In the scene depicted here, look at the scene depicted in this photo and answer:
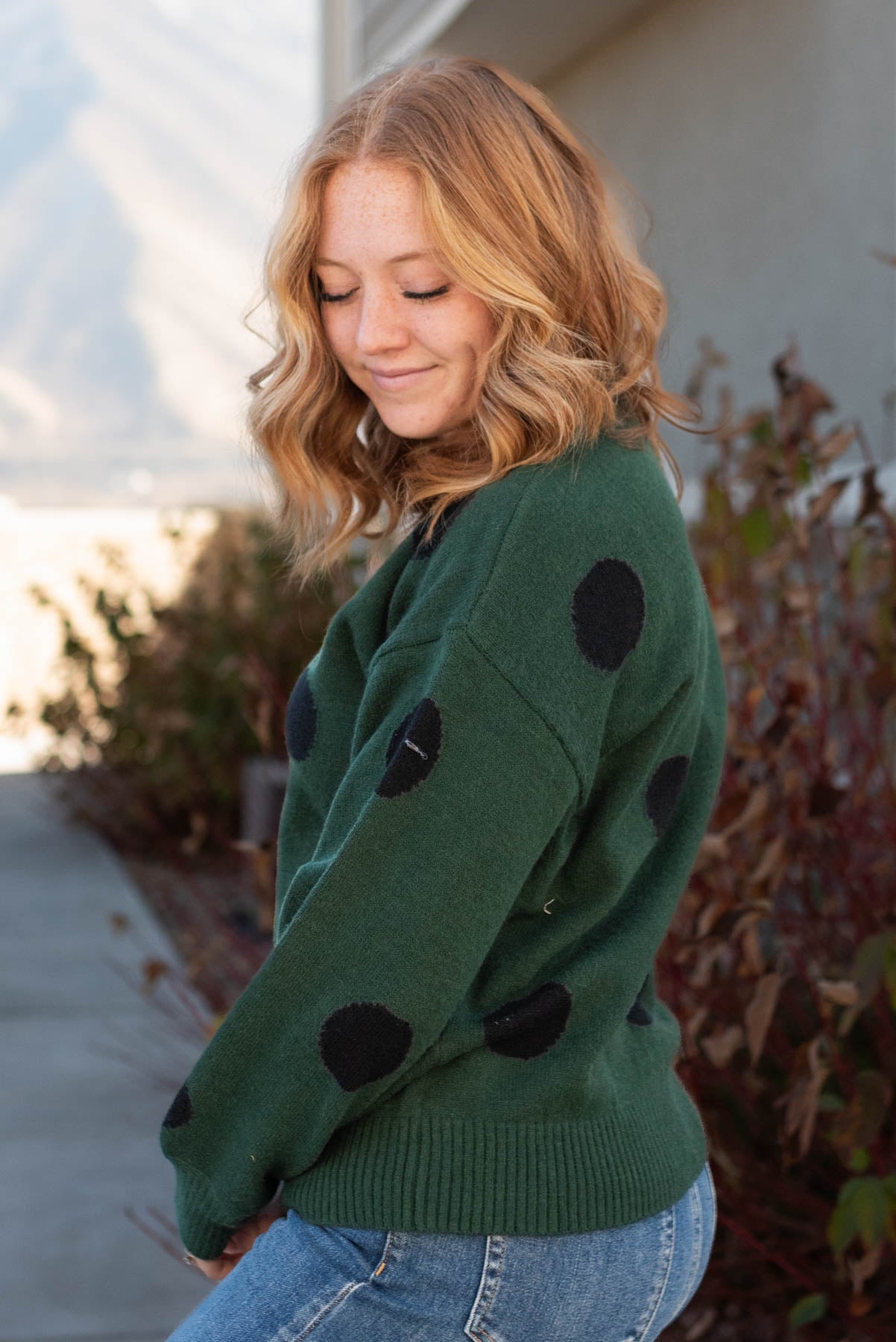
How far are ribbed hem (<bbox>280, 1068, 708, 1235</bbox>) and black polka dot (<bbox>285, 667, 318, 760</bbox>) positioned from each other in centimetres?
36

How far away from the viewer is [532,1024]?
1.27 meters

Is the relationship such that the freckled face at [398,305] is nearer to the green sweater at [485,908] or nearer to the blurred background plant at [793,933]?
the green sweater at [485,908]

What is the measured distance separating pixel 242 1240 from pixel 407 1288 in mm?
233

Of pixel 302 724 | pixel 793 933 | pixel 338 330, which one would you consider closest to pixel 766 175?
pixel 793 933

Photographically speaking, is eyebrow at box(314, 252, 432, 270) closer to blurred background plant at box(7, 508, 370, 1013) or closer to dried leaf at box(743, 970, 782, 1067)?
dried leaf at box(743, 970, 782, 1067)

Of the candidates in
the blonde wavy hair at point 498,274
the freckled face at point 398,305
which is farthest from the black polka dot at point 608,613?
the freckled face at point 398,305

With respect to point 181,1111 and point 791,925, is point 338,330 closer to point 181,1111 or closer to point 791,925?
point 181,1111

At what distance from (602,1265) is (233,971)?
9.88ft

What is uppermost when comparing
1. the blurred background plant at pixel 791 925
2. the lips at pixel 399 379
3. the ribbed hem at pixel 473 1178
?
the lips at pixel 399 379

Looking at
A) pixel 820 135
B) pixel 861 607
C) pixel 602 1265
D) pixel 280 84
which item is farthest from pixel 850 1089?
pixel 280 84

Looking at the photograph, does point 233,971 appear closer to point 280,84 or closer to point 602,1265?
point 602,1265

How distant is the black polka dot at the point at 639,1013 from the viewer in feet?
4.72

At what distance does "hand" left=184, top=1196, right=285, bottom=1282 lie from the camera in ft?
4.59

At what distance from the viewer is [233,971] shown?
165 inches
